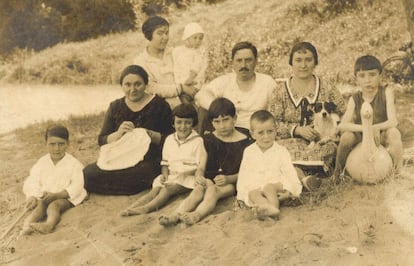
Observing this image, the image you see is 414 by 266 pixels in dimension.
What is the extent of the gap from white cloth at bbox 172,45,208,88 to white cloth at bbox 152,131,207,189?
71cm

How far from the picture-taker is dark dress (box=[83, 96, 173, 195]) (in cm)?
341

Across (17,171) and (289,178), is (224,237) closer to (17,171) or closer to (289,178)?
(289,178)

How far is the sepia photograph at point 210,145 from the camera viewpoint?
9.07 feet

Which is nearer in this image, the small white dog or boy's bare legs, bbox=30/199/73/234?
boy's bare legs, bbox=30/199/73/234

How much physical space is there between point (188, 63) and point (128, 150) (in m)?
0.77

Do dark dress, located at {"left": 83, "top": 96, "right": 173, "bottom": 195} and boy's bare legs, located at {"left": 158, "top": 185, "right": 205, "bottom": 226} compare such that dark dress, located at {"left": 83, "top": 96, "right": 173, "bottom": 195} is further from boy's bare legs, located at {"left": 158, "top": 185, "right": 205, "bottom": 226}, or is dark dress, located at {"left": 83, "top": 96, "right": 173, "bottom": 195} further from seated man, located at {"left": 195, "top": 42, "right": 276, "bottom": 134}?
boy's bare legs, located at {"left": 158, "top": 185, "right": 205, "bottom": 226}

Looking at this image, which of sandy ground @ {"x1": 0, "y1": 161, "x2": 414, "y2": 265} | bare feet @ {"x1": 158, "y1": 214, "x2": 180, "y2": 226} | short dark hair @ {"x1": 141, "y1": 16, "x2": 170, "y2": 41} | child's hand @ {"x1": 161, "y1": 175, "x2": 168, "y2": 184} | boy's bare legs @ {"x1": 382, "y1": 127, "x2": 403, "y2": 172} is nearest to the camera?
sandy ground @ {"x1": 0, "y1": 161, "x2": 414, "y2": 265}

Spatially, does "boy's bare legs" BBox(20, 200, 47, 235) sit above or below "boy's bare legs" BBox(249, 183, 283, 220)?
below

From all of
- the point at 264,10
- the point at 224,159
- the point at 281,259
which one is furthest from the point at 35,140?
the point at 281,259

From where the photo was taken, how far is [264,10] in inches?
180

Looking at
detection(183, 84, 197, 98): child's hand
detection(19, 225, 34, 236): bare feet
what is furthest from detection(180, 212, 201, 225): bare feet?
detection(183, 84, 197, 98): child's hand

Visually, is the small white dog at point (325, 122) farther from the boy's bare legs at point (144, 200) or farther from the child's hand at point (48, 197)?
the child's hand at point (48, 197)

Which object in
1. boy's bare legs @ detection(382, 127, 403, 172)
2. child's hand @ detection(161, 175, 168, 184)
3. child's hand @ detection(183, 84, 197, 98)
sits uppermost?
child's hand @ detection(183, 84, 197, 98)

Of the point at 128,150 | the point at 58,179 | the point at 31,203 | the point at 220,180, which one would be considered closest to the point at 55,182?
the point at 58,179
